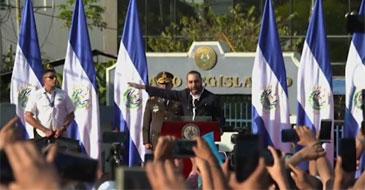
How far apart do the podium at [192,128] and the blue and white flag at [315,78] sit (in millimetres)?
3946

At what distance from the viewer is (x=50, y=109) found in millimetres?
10617

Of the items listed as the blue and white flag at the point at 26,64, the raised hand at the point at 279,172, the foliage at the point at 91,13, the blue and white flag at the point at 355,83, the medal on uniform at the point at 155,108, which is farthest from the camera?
the foliage at the point at 91,13

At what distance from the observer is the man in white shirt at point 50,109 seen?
10.6 meters

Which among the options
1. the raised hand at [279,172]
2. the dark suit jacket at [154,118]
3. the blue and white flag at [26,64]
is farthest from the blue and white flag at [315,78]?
the raised hand at [279,172]

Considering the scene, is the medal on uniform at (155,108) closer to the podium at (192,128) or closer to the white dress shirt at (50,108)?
the white dress shirt at (50,108)

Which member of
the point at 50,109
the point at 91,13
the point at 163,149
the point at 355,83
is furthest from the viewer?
the point at 91,13

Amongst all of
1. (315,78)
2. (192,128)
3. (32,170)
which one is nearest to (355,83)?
(315,78)

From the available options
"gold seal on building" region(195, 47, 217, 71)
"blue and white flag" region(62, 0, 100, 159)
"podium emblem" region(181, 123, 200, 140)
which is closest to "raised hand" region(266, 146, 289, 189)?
"podium emblem" region(181, 123, 200, 140)

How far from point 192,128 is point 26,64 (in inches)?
186

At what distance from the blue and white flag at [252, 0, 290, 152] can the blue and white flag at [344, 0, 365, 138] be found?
87 centimetres

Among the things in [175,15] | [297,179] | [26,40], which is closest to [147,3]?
[175,15]

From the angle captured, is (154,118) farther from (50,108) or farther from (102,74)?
(102,74)

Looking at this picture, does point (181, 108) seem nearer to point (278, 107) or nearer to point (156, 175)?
point (278, 107)

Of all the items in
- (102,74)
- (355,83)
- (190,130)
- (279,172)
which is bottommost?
(190,130)
